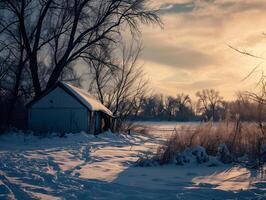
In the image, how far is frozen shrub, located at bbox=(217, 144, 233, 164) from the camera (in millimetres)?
11227

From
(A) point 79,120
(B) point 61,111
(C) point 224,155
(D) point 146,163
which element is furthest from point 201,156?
(B) point 61,111

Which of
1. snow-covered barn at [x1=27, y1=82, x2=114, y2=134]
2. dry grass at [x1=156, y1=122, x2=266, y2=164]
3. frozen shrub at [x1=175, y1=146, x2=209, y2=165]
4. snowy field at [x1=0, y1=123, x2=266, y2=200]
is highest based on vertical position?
snow-covered barn at [x1=27, y1=82, x2=114, y2=134]

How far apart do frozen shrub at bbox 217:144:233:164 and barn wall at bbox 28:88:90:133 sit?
15.1 m

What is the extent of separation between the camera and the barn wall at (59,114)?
84.2 feet

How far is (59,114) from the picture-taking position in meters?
26.0

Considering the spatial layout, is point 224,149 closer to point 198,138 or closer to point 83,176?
point 198,138

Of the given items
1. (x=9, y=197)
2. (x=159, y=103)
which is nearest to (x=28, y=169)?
(x=9, y=197)

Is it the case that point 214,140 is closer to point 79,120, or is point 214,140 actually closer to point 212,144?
point 212,144

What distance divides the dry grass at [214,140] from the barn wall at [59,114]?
44.1ft

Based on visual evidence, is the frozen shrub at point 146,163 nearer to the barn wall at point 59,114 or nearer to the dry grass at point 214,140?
the dry grass at point 214,140

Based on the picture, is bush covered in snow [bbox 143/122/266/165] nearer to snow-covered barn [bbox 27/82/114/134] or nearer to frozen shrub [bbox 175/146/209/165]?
frozen shrub [bbox 175/146/209/165]

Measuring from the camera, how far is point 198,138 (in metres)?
12.5

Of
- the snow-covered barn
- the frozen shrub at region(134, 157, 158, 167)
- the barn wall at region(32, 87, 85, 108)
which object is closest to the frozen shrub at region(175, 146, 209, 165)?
the frozen shrub at region(134, 157, 158, 167)

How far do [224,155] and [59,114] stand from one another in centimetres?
1649
